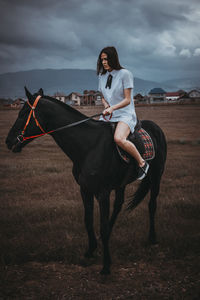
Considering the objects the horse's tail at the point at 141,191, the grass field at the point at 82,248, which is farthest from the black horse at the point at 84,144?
the horse's tail at the point at 141,191

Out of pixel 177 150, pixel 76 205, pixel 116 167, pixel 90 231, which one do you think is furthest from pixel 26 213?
pixel 177 150

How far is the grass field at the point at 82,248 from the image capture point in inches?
144

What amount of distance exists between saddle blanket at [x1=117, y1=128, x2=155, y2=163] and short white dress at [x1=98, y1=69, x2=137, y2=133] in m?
0.28

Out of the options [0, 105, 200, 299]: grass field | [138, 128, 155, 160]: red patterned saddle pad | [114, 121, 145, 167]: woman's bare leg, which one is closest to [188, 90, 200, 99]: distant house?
[0, 105, 200, 299]: grass field

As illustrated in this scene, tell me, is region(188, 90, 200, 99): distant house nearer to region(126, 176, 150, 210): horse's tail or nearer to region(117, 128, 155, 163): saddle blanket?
region(126, 176, 150, 210): horse's tail

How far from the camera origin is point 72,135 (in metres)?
3.91

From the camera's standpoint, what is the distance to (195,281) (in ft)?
12.5

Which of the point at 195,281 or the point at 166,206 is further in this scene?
the point at 166,206

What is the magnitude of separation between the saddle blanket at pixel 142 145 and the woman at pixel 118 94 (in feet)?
0.39

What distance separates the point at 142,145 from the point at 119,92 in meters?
1.12

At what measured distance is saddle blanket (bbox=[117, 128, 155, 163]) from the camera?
4.06 m

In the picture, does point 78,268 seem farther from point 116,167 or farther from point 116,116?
point 116,116

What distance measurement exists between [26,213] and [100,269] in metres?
2.92

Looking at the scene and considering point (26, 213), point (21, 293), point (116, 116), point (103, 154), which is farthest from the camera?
point (26, 213)
